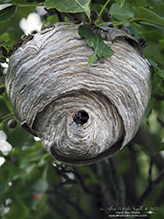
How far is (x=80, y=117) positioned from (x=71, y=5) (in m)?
0.51

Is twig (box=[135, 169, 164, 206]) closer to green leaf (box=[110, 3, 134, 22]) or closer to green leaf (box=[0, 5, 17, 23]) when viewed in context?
green leaf (box=[110, 3, 134, 22])

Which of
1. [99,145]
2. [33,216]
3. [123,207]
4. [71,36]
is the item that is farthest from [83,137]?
[33,216]

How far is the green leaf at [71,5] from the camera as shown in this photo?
124 cm

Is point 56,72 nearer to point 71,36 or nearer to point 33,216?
point 71,36

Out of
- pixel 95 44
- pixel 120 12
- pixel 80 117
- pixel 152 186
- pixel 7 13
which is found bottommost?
pixel 152 186

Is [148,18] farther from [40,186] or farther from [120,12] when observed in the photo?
[40,186]

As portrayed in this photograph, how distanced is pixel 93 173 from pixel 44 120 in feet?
3.33

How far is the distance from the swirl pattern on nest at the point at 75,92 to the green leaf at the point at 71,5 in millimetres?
188

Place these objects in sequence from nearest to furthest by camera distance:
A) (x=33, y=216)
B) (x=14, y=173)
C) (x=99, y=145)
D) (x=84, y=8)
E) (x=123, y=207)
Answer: (x=84, y=8) < (x=99, y=145) < (x=14, y=173) < (x=123, y=207) < (x=33, y=216)

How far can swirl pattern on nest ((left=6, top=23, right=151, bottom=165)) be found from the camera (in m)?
1.36

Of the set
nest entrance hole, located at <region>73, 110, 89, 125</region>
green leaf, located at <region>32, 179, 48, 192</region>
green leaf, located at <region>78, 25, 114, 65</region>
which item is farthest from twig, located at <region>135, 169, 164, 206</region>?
green leaf, located at <region>78, 25, 114, 65</region>

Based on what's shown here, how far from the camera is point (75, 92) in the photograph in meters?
1.39

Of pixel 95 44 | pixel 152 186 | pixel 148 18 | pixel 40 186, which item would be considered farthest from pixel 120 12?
pixel 40 186

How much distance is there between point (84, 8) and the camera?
4.06 ft
